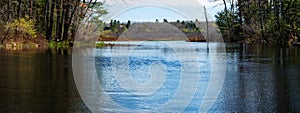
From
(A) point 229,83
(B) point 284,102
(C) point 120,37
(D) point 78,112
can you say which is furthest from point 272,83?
(C) point 120,37

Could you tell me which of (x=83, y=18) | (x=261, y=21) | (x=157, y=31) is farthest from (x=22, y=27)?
(x=261, y=21)

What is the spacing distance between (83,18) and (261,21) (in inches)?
965

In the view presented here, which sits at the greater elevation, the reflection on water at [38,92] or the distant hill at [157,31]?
the distant hill at [157,31]

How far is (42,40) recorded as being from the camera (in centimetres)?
4400

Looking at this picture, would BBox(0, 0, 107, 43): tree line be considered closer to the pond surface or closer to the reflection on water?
the reflection on water

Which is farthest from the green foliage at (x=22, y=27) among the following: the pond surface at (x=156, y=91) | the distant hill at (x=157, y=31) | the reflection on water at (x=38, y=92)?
the reflection on water at (x=38, y=92)

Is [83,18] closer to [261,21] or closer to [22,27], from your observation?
[22,27]

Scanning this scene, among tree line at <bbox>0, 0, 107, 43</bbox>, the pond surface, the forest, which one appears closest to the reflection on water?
the pond surface

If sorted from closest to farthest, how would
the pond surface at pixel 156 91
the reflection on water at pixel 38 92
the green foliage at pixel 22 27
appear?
the reflection on water at pixel 38 92, the pond surface at pixel 156 91, the green foliage at pixel 22 27

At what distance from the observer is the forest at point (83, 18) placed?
43094 millimetres

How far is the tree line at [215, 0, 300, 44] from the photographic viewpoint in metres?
56.8

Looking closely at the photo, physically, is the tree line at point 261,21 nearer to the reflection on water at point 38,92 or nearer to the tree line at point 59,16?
the tree line at point 59,16

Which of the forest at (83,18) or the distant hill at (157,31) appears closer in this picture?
the forest at (83,18)

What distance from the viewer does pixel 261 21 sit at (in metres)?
61.9
